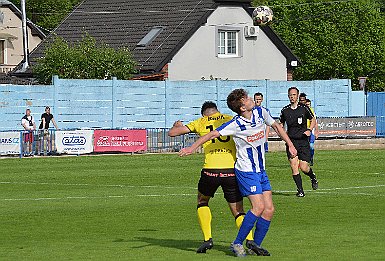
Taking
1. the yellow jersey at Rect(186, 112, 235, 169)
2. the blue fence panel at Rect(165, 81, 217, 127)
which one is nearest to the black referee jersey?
the yellow jersey at Rect(186, 112, 235, 169)

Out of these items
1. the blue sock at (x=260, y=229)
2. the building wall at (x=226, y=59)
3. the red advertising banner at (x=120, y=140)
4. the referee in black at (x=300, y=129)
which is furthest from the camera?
the building wall at (x=226, y=59)

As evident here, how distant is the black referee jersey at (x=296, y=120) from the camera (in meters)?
21.7

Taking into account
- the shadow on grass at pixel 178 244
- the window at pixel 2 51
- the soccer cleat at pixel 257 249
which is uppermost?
the window at pixel 2 51

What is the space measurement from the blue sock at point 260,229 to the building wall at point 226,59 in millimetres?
41727

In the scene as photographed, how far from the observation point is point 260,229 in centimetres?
1280

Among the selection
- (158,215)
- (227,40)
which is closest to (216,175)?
(158,215)

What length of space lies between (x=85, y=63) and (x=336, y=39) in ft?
92.8

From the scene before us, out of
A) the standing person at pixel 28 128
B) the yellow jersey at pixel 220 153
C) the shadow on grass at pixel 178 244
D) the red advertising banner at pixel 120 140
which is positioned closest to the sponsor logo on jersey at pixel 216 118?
the yellow jersey at pixel 220 153

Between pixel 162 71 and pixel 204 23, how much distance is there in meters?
3.61

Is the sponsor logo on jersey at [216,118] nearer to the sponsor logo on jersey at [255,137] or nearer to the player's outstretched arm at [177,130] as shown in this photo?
the player's outstretched arm at [177,130]

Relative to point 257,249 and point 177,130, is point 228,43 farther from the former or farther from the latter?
point 257,249

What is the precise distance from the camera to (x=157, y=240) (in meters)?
14.5

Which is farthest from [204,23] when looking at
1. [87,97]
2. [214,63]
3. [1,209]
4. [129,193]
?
[1,209]

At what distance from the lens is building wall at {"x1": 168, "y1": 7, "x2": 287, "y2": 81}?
55147 mm
